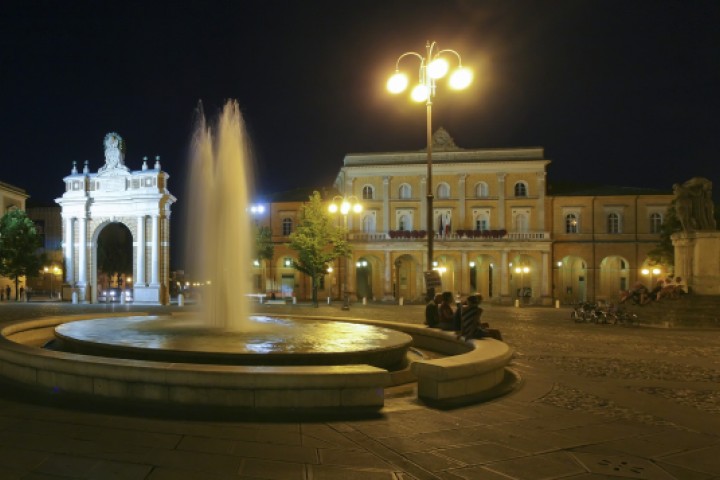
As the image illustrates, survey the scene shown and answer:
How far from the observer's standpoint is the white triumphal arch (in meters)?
45.2

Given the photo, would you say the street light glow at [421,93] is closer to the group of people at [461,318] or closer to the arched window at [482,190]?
the group of people at [461,318]

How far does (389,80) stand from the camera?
15180 millimetres

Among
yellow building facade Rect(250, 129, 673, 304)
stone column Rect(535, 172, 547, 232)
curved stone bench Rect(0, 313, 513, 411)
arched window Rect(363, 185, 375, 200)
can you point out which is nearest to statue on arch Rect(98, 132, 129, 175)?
yellow building facade Rect(250, 129, 673, 304)

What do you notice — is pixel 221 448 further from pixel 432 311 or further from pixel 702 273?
pixel 702 273

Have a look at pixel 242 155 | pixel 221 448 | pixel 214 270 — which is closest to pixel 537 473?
pixel 221 448

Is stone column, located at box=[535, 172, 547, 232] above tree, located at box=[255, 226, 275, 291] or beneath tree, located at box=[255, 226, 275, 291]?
above

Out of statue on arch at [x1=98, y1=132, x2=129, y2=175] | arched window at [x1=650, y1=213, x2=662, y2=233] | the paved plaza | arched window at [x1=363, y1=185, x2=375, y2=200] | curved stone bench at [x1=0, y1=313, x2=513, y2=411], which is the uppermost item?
statue on arch at [x1=98, y1=132, x2=129, y2=175]

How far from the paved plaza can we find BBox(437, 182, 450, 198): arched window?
151 ft

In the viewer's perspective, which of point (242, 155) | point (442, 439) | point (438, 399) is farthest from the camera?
point (242, 155)

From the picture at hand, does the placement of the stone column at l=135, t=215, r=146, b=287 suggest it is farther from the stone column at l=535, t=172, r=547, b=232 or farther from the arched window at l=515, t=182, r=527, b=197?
the stone column at l=535, t=172, r=547, b=232

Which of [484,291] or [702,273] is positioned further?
[484,291]

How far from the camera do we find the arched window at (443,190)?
→ 5384 cm

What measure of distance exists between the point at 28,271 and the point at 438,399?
171ft

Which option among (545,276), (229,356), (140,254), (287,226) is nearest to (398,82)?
(229,356)
